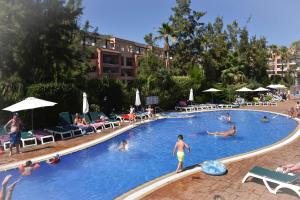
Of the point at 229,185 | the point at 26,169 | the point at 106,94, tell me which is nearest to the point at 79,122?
the point at 106,94

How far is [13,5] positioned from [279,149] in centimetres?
1932

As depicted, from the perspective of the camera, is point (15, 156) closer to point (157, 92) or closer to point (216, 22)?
point (157, 92)

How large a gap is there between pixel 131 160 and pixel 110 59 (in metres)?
44.9

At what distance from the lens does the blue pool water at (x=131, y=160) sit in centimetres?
1016

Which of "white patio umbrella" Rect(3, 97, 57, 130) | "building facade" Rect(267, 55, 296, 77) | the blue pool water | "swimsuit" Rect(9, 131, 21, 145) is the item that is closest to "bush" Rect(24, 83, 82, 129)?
"white patio umbrella" Rect(3, 97, 57, 130)

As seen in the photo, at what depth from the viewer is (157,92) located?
31016 millimetres

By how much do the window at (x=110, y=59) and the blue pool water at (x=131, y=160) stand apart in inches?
1353

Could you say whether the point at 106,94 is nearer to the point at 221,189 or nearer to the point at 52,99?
the point at 52,99

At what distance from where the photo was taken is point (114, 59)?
189ft

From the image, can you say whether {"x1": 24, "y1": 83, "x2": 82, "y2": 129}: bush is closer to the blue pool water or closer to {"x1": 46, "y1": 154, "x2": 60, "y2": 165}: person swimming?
the blue pool water

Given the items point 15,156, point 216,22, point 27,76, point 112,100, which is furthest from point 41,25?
point 216,22

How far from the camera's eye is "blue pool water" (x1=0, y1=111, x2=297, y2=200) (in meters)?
10.2

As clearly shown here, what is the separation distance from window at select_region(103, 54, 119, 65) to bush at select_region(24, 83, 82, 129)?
1356 inches

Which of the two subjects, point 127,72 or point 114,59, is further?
point 127,72
